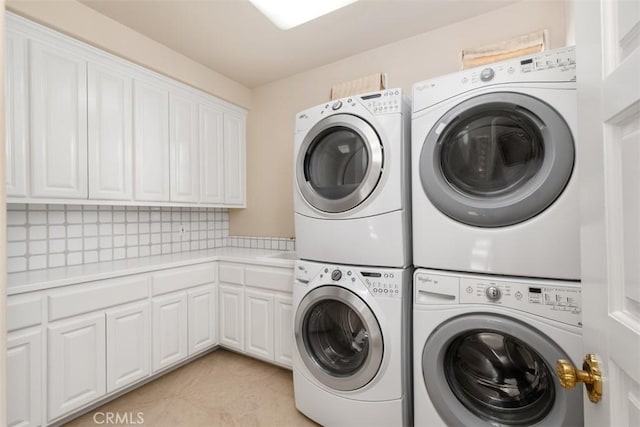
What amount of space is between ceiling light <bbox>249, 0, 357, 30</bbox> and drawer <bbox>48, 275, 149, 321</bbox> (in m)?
1.95

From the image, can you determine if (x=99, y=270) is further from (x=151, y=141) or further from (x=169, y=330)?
(x=151, y=141)

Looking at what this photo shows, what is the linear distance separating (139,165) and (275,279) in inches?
52.7

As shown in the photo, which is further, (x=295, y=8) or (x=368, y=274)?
(x=295, y=8)

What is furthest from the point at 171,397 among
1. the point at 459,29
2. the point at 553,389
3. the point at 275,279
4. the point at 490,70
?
the point at 459,29

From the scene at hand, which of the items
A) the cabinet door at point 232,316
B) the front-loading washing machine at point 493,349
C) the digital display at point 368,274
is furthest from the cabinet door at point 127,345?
the front-loading washing machine at point 493,349

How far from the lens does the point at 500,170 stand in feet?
4.09

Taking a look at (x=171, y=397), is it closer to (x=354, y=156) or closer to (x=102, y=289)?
(x=102, y=289)

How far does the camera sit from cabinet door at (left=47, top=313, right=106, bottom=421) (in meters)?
1.58

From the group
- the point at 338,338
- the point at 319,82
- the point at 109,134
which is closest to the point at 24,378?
the point at 109,134

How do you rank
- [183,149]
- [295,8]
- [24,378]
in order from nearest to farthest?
1. [24,378]
2. [295,8]
3. [183,149]

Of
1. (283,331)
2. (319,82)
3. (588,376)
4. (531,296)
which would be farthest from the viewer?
(319,82)

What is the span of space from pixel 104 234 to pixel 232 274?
3.33ft

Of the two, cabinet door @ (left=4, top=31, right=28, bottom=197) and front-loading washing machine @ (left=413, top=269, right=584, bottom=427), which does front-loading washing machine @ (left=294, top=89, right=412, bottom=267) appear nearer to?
front-loading washing machine @ (left=413, top=269, right=584, bottom=427)

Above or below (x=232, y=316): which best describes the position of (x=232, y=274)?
above
